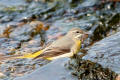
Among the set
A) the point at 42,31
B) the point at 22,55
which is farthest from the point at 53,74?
the point at 42,31

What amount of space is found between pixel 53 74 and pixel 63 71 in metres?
0.24

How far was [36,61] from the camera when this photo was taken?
25.1 feet

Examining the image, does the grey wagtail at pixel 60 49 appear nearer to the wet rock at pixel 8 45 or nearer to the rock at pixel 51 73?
the rock at pixel 51 73

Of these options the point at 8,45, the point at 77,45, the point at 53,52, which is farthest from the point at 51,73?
the point at 8,45

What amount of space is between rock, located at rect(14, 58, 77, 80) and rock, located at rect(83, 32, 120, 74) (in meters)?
0.58

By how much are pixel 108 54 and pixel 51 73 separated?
1.33m

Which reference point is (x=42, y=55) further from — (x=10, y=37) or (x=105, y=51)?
(x=10, y=37)

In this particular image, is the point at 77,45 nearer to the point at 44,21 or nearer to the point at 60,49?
the point at 60,49

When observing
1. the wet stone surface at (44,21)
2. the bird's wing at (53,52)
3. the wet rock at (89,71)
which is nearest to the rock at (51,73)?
the wet rock at (89,71)

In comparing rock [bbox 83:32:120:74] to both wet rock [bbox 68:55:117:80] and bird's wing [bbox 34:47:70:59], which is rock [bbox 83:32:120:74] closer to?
wet rock [bbox 68:55:117:80]

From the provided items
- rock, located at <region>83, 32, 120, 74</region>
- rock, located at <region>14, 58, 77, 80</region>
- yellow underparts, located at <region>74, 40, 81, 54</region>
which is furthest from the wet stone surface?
rock, located at <region>83, 32, 120, 74</region>

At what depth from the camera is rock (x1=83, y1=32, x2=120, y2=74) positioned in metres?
6.25

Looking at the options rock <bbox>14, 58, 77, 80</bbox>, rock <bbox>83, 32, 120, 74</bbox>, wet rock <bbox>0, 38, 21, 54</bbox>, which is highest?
wet rock <bbox>0, 38, 21, 54</bbox>

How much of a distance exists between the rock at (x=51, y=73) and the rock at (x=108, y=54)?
577mm
